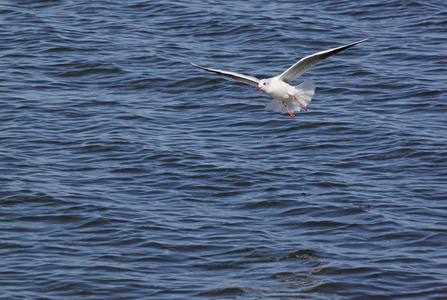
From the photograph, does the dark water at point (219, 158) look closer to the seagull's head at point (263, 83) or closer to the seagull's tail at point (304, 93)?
the seagull's tail at point (304, 93)

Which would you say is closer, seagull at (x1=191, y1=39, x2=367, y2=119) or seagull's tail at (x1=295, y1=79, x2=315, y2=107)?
seagull at (x1=191, y1=39, x2=367, y2=119)

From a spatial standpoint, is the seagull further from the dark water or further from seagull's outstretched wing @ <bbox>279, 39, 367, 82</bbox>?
the dark water

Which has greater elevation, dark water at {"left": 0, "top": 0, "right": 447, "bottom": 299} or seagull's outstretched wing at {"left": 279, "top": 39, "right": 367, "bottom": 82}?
seagull's outstretched wing at {"left": 279, "top": 39, "right": 367, "bottom": 82}

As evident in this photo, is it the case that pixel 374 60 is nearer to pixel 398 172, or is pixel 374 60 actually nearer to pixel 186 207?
pixel 398 172

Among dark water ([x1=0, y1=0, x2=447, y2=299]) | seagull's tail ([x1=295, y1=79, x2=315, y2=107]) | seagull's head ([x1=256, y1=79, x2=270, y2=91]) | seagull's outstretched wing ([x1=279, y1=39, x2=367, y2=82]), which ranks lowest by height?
dark water ([x1=0, y1=0, x2=447, y2=299])

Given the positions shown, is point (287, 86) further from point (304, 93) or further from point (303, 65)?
point (303, 65)

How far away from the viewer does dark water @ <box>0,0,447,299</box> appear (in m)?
8.27

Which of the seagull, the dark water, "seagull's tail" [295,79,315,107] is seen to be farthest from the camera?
"seagull's tail" [295,79,315,107]

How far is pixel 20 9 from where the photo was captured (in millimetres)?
20109

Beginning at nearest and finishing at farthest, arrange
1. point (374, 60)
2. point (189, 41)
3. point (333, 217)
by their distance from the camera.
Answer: point (333, 217), point (374, 60), point (189, 41)

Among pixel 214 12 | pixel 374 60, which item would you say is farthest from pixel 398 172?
pixel 214 12

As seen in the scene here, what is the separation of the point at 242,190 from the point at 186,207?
3.27 feet

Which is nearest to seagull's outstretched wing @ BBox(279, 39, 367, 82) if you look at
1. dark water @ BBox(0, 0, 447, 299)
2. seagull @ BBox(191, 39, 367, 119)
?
seagull @ BBox(191, 39, 367, 119)

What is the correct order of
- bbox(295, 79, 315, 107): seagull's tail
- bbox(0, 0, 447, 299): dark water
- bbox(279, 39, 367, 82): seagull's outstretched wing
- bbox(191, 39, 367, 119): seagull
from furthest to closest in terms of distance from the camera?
1. bbox(295, 79, 315, 107): seagull's tail
2. bbox(191, 39, 367, 119): seagull
3. bbox(279, 39, 367, 82): seagull's outstretched wing
4. bbox(0, 0, 447, 299): dark water
